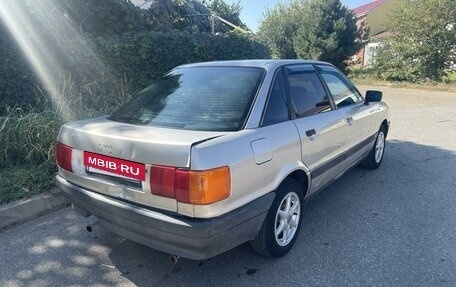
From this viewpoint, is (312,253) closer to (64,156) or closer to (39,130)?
(64,156)

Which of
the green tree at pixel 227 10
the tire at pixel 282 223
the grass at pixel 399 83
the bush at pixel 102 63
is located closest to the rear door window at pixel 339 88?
the tire at pixel 282 223

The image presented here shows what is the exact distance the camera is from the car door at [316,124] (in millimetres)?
3029

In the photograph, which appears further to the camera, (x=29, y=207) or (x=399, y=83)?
(x=399, y=83)

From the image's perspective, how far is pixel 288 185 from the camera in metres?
2.80

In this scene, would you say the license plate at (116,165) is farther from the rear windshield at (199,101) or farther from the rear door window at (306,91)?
the rear door window at (306,91)

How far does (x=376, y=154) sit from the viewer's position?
4988 millimetres

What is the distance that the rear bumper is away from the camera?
2125 millimetres

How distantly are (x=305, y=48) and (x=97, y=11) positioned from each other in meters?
17.5

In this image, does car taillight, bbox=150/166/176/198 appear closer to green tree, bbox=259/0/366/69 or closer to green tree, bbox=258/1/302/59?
green tree, bbox=259/0/366/69

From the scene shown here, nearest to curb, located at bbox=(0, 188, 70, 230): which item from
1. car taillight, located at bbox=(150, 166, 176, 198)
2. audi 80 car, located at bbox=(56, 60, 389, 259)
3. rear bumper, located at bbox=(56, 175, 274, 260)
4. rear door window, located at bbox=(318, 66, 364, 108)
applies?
audi 80 car, located at bbox=(56, 60, 389, 259)

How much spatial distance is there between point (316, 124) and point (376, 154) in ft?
7.44

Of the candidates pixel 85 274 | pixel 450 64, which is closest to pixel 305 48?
pixel 450 64

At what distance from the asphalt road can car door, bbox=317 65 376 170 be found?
0.53 m

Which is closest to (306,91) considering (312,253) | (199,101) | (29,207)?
(199,101)
